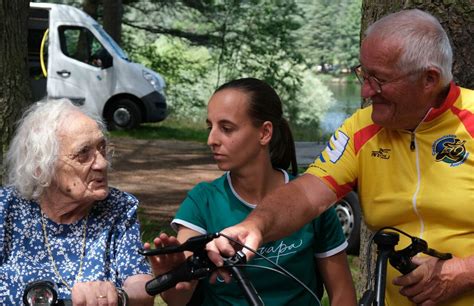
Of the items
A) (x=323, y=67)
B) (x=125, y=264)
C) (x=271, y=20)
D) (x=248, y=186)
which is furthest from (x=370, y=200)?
(x=323, y=67)

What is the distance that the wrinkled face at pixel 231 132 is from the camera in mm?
3291

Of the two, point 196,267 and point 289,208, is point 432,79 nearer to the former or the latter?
point 289,208

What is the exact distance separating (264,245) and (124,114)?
14758mm

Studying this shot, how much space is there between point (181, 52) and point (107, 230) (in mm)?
17833

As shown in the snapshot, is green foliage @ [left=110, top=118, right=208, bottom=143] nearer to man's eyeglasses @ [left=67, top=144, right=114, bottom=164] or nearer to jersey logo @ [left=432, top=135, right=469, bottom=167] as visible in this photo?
man's eyeglasses @ [left=67, top=144, right=114, bottom=164]

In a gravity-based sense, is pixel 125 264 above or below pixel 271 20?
above

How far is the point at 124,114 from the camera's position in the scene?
17750 millimetres

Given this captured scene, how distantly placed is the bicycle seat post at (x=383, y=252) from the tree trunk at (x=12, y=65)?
3.73 metres

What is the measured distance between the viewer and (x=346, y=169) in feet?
10.0

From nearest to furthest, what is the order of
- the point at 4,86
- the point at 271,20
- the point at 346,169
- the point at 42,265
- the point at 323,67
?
the point at 346,169 < the point at 42,265 < the point at 4,86 < the point at 271,20 < the point at 323,67

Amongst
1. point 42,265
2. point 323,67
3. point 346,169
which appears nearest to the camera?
point 346,169

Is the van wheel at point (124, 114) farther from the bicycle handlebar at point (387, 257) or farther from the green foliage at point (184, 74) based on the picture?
the bicycle handlebar at point (387, 257)

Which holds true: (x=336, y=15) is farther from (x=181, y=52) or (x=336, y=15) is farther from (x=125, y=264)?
(x=125, y=264)

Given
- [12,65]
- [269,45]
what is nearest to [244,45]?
[269,45]
